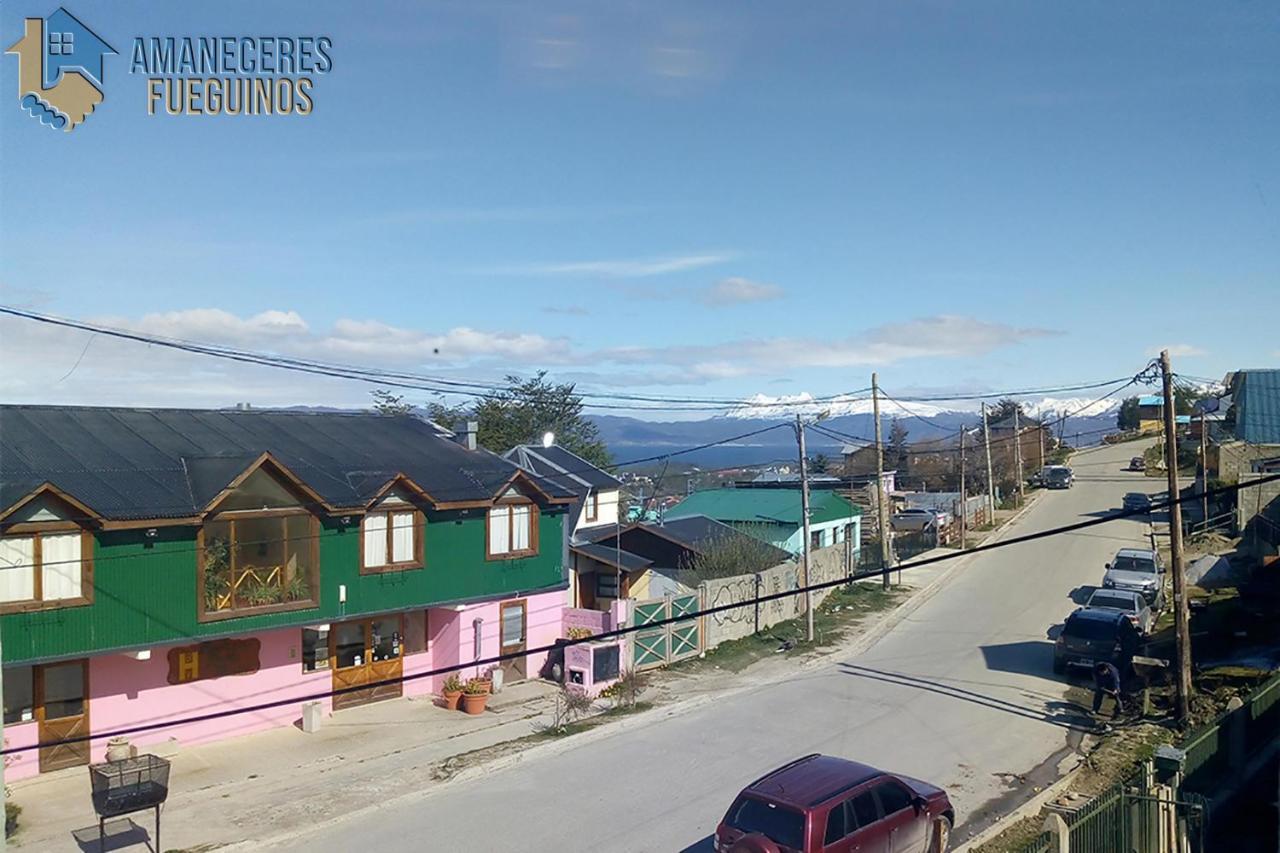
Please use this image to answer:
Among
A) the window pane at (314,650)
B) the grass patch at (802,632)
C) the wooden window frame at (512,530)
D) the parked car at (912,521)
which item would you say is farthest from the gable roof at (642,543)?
the parked car at (912,521)

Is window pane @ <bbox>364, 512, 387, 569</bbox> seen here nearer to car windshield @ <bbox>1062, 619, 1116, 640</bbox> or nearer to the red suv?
the red suv

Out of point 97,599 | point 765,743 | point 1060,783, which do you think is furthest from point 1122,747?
point 97,599

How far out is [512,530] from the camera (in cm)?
2695

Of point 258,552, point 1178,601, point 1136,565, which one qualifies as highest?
point 258,552

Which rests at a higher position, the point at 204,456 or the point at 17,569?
the point at 204,456

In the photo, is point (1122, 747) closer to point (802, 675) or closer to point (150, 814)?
point (802, 675)

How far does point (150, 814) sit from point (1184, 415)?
3777 inches

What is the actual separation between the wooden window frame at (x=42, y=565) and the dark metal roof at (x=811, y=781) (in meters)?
12.9

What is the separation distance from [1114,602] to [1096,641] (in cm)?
446

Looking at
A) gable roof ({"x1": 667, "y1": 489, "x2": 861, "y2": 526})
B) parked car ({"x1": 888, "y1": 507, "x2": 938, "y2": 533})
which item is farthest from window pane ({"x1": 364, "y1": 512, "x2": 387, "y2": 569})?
parked car ({"x1": 888, "y1": 507, "x2": 938, "y2": 533})

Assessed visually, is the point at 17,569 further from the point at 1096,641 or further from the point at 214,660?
the point at 1096,641

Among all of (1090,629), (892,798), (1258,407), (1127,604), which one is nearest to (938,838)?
(892,798)

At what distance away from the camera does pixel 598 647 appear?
83.2ft

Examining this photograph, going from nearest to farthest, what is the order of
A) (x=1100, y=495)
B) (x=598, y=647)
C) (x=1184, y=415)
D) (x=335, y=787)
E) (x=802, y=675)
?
(x=335, y=787) < (x=598, y=647) < (x=802, y=675) < (x=1100, y=495) < (x=1184, y=415)
